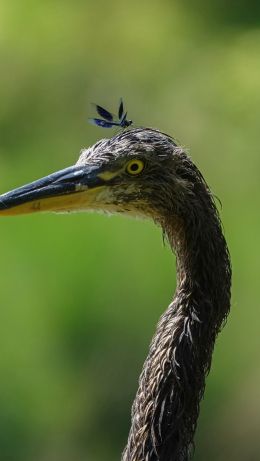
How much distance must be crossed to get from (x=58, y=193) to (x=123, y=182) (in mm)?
162

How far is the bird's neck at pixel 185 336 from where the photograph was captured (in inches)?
107

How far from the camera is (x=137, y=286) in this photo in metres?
5.32

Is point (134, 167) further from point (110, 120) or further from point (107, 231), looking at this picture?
point (107, 231)

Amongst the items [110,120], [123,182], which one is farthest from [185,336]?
[110,120]

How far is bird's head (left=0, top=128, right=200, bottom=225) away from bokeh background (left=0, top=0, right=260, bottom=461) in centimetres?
209

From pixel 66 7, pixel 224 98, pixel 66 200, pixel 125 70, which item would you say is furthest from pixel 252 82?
pixel 66 200

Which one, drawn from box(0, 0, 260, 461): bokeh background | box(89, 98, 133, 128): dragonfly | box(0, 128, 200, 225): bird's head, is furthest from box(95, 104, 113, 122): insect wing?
box(0, 0, 260, 461): bokeh background

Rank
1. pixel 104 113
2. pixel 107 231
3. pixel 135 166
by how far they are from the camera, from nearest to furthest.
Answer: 1. pixel 135 166
2. pixel 104 113
3. pixel 107 231

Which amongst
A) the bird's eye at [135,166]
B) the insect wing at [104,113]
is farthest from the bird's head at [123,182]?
the insect wing at [104,113]

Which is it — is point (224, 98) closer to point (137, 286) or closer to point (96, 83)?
point (96, 83)

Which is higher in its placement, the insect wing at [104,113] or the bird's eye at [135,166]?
the insect wing at [104,113]

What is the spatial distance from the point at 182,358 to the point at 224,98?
3.90 m

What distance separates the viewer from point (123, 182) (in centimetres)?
274

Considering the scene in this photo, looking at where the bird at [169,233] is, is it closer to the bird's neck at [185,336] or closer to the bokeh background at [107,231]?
the bird's neck at [185,336]
